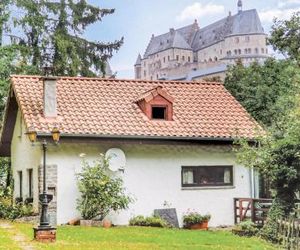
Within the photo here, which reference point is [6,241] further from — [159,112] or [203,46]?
[203,46]

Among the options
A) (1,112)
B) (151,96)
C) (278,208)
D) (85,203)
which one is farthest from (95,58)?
(278,208)

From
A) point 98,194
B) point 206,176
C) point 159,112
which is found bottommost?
point 98,194

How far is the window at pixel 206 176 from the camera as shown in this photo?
23456mm

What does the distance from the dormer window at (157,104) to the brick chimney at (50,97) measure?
344 cm

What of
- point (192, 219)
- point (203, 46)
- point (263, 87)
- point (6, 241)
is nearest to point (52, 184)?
point (192, 219)

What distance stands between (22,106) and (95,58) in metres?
19.9

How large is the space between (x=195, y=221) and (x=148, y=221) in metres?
2.14

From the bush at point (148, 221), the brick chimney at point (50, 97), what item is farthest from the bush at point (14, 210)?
the bush at point (148, 221)

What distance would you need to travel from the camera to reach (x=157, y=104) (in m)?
24.0

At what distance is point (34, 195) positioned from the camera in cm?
2277

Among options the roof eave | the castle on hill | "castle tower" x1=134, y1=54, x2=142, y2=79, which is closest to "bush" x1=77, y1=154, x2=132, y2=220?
the roof eave

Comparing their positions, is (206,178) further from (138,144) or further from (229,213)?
(138,144)

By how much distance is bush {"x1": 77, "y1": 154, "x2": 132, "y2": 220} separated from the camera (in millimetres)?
20797

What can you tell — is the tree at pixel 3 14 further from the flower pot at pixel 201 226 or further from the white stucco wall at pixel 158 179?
the flower pot at pixel 201 226
